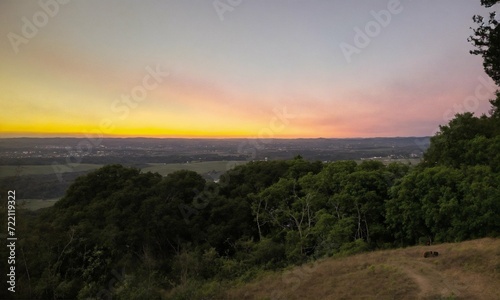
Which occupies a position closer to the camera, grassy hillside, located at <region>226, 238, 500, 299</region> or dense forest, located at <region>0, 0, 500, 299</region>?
grassy hillside, located at <region>226, 238, 500, 299</region>

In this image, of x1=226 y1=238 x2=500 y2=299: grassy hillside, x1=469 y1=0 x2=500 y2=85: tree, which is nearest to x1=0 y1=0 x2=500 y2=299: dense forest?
x1=226 y1=238 x2=500 y2=299: grassy hillside

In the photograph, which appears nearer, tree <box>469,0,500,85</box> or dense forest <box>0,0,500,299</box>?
tree <box>469,0,500,85</box>

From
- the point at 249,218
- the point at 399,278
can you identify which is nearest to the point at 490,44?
the point at 399,278

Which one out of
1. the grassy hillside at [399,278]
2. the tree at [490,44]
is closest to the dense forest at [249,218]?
the grassy hillside at [399,278]

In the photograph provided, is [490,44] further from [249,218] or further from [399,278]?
[249,218]

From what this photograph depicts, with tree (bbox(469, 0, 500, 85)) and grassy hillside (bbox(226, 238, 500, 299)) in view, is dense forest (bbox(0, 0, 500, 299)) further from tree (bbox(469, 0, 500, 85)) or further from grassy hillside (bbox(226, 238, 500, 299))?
tree (bbox(469, 0, 500, 85))

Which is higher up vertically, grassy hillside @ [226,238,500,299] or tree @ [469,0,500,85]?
tree @ [469,0,500,85]
